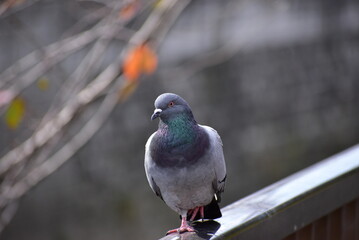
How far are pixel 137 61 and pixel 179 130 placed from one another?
43.2 inches

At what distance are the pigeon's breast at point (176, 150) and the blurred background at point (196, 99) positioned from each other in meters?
1.69

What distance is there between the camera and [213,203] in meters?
2.29

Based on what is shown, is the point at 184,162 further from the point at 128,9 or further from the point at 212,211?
the point at 128,9

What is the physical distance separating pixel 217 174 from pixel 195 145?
0.62 feet

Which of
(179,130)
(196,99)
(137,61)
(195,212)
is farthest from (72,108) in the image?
(196,99)

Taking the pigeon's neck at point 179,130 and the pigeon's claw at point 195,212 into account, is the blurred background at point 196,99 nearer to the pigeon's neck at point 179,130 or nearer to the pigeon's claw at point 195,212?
the pigeon's claw at point 195,212

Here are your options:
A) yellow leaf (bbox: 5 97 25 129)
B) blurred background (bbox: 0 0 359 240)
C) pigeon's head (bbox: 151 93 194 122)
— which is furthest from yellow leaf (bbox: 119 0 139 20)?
pigeon's head (bbox: 151 93 194 122)

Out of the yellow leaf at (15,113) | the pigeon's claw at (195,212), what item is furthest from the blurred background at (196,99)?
the pigeon's claw at (195,212)

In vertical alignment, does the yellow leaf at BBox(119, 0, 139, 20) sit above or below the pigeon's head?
above

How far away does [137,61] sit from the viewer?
3.12 meters

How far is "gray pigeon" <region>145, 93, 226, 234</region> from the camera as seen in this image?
2.09 metres

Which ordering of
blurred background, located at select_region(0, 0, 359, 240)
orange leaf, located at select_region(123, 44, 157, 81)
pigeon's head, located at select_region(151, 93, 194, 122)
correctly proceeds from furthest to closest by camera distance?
1. blurred background, located at select_region(0, 0, 359, 240)
2. orange leaf, located at select_region(123, 44, 157, 81)
3. pigeon's head, located at select_region(151, 93, 194, 122)

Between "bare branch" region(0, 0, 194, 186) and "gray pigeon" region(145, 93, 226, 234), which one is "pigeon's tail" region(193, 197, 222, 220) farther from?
"bare branch" region(0, 0, 194, 186)

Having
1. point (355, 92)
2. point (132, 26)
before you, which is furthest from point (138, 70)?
point (355, 92)
